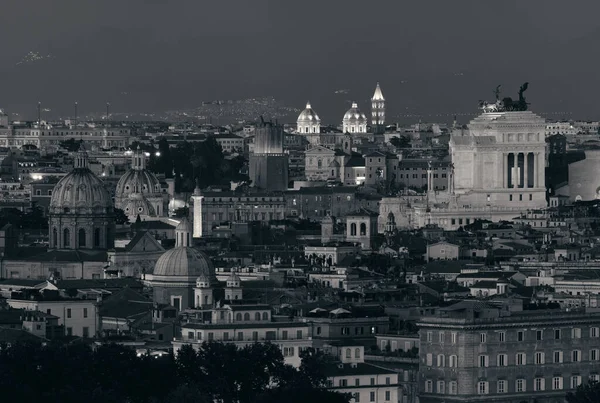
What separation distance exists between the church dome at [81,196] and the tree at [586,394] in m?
49.3

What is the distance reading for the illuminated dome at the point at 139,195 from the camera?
17162 centimetres

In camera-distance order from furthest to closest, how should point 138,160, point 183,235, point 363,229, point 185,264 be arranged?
1. point 138,160
2. point 363,229
3. point 183,235
4. point 185,264

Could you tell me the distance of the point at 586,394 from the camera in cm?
9394

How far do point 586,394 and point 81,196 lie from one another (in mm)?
51547

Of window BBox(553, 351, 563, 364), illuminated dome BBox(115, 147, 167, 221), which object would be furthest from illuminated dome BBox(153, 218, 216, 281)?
illuminated dome BBox(115, 147, 167, 221)

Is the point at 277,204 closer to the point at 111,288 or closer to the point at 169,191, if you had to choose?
the point at 169,191

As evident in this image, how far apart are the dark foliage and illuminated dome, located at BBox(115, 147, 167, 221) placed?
72806 mm

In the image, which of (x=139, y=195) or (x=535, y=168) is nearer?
(x=535, y=168)

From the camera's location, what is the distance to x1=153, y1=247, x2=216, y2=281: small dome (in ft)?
391

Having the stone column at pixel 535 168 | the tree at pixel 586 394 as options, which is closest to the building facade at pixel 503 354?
the tree at pixel 586 394

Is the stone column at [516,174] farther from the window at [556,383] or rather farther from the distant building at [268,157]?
the window at [556,383]

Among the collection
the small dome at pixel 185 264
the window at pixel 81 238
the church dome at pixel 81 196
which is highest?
the church dome at pixel 81 196

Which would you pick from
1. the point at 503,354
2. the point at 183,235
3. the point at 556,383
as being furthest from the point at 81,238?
the point at 503,354

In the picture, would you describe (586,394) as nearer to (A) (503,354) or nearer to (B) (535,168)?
(A) (503,354)
